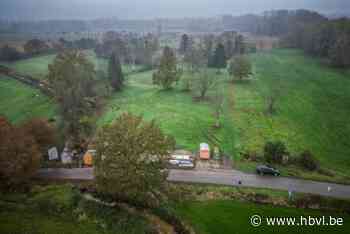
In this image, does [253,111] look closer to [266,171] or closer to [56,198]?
[266,171]

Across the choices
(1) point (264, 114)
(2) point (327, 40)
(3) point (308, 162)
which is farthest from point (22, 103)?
(2) point (327, 40)

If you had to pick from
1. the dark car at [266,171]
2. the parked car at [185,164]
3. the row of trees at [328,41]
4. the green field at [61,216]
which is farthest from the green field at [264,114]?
the green field at [61,216]

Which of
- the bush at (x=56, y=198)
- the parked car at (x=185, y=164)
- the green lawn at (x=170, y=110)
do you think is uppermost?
the green lawn at (x=170, y=110)

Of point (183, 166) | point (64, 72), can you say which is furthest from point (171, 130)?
point (64, 72)

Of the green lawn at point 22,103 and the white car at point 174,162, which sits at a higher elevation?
the green lawn at point 22,103

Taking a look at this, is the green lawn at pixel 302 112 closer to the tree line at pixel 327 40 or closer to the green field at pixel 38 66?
the tree line at pixel 327 40

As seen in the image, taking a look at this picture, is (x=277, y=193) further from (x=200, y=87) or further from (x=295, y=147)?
(x=200, y=87)

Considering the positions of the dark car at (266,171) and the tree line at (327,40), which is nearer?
the dark car at (266,171)
